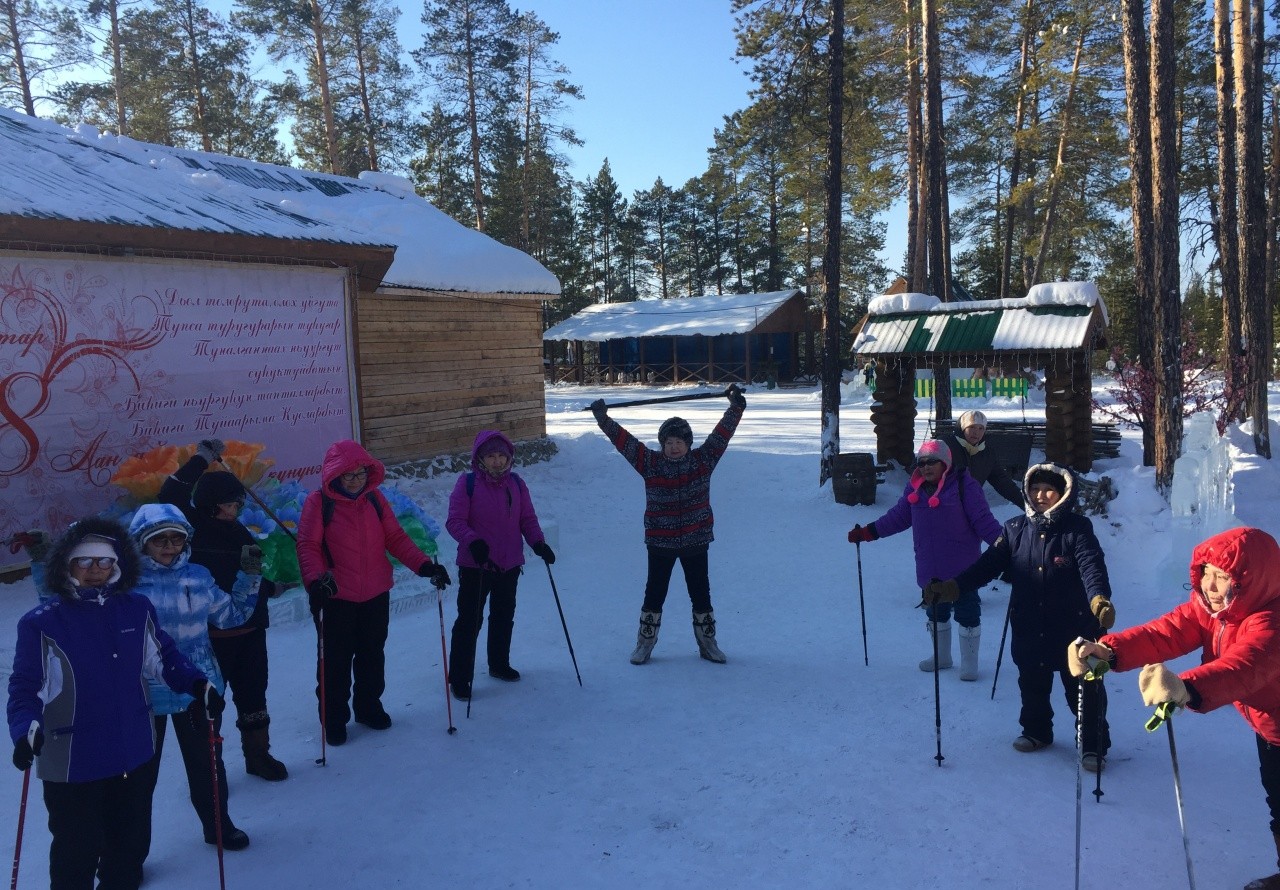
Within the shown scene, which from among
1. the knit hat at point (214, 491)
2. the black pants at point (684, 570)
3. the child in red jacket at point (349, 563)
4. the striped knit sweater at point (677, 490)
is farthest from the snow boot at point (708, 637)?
the knit hat at point (214, 491)

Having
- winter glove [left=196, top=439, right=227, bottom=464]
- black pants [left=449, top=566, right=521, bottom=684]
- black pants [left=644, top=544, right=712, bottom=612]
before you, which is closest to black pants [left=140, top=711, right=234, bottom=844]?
black pants [left=449, top=566, right=521, bottom=684]

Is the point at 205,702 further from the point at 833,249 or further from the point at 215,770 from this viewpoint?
the point at 833,249

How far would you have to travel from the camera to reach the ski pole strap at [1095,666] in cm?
321

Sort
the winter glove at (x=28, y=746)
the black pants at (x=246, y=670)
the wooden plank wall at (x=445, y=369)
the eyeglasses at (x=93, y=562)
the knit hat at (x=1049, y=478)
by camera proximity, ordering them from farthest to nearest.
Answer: the wooden plank wall at (x=445, y=369) → the knit hat at (x=1049, y=478) → the black pants at (x=246, y=670) → the eyeglasses at (x=93, y=562) → the winter glove at (x=28, y=746)

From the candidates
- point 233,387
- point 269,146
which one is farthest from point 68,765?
point 269,146

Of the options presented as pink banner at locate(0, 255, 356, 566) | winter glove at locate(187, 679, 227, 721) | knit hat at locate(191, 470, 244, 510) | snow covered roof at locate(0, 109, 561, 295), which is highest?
snow covered roof at locate(0, 109, 561, 295)

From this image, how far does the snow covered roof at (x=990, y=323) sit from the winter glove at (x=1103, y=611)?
7.44m

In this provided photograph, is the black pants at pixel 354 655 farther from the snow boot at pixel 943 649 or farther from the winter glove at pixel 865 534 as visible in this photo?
the snow boot at pixel 943 649

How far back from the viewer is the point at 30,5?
21375mm

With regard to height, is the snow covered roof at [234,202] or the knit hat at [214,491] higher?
the snow covered roof at [234,202]

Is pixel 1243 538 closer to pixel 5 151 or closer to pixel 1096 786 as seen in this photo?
pixel 1096 786

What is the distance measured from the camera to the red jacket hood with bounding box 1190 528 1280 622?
2.97 meters

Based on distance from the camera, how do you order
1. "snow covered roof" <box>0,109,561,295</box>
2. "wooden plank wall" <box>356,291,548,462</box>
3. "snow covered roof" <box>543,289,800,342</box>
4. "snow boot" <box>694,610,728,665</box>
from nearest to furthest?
"snow boot" <box>694,610,728,665</box> < "snow covered roof" <box>0,109,561,295</box> < "wooden plank wall" <box>356,291,548,462</box> < "snow covered roof" <box>543,289,800,342</box>

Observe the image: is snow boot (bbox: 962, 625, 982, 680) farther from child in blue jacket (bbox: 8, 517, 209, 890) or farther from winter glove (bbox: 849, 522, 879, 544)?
child in blue jacket (bbox: 8, 517, 209, 890)
